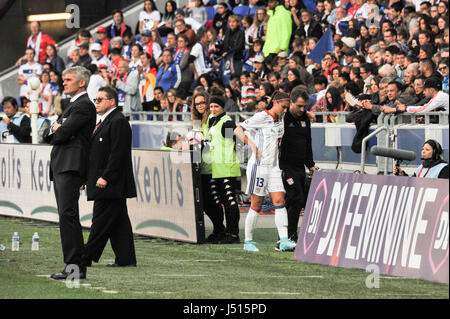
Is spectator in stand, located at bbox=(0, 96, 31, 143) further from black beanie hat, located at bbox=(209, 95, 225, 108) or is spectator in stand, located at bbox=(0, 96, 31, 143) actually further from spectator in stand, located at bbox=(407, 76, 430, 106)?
spectator in stand, located at bbox=(407, 76, 430, 106)

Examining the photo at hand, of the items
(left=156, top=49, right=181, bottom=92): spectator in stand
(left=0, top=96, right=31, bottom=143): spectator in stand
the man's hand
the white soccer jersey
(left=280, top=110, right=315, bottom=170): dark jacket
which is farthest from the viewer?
(left=156, top=49, right=181, bottom=92): spectator in stand

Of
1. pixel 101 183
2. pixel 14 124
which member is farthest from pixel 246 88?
pixel 101 183

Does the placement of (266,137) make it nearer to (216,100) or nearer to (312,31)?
(216,100)

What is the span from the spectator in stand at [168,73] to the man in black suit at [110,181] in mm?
12786

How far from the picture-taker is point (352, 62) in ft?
68.5

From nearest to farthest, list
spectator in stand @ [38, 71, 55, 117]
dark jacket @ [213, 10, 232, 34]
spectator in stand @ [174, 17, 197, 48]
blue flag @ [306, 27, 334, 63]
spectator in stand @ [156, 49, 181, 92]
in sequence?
blue flag @ [306, 27, 334, 63]
spectator in stand @ [156, 49, 181, 92]
spectator in stand @ [174, 17, 197, 48]
dark jacket @ [213, 10, 232, 34]
spectator in stand @ [38, 71, 55, 117]

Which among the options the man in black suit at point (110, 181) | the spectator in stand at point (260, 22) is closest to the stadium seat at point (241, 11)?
the spectator in stand at point (260, 22)

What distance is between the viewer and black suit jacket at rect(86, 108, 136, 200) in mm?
12142

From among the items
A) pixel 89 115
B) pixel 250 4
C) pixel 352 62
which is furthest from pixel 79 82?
pixel 250 4

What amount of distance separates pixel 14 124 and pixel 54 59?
A: 28.8 ft

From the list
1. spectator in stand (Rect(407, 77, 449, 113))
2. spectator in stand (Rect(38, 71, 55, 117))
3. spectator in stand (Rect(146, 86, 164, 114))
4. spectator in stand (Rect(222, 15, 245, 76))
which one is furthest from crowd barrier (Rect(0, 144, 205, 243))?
spectator in stand (Rect(38, 71, 55, 117))

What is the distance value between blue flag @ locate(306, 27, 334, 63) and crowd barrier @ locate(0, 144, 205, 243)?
6463 millimetres

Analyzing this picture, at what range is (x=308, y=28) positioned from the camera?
24016 mm

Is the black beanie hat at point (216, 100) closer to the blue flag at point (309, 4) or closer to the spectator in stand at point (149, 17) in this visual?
the blue flag at point (309, 4)
